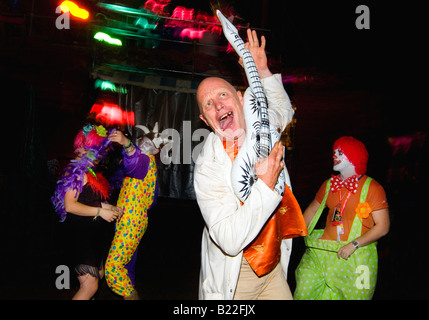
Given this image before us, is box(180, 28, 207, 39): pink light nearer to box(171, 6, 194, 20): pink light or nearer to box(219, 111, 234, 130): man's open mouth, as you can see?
box(171, 6, 194, 20): pink light

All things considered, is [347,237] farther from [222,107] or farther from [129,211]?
[129,211]

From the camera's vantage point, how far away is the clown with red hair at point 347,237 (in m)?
2.65

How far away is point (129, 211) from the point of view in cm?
334

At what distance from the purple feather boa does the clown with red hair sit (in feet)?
6.72

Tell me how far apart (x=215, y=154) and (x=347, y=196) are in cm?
155

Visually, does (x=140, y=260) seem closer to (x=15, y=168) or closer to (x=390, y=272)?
Answer: (x=15, y=168)

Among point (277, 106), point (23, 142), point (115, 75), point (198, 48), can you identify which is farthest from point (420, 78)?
point (23, 142)

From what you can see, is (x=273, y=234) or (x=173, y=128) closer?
(x=273, y=234)

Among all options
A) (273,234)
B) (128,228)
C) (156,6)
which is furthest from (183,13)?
(273,234)

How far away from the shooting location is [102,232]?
3023 millimetres

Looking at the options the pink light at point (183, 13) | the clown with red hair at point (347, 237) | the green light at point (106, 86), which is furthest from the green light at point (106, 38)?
the clown with red hair at point (347, 237)

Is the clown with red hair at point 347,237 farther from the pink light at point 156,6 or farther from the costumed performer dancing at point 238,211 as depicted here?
the pink light at point 156,6

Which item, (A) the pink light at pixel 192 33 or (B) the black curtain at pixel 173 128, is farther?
(B) the black curtain at pixel 173 128

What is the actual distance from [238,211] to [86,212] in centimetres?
184
